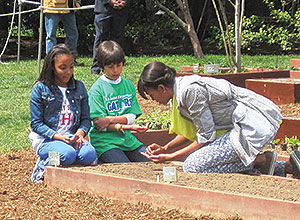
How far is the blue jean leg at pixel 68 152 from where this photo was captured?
16.5 feet

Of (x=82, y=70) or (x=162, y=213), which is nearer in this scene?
(x=162, y=213)

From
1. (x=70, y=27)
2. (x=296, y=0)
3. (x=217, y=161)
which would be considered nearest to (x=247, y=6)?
(x=296, y=0)

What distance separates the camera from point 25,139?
6.80 m

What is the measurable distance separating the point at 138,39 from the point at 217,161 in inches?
516

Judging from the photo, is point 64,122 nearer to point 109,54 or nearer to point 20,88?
point 109,54

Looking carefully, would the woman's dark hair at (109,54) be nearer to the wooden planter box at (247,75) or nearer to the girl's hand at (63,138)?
the girl's hand at (63,138)

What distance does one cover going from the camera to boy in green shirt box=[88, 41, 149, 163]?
5.43m

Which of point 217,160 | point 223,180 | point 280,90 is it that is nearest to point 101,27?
point 280,90

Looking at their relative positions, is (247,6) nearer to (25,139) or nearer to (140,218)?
(25,139)

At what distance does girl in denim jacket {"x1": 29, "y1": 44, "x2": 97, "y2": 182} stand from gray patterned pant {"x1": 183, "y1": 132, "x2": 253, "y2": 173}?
83cm

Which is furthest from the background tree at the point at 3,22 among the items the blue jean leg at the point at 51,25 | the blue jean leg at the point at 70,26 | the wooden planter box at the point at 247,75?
the wooden planter box at the point at 247,75

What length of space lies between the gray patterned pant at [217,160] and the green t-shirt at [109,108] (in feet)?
2.44

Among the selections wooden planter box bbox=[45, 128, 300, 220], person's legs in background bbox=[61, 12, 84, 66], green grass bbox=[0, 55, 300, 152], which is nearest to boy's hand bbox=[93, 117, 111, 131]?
wooden planter box bbox=[45, 128, 300, 220]

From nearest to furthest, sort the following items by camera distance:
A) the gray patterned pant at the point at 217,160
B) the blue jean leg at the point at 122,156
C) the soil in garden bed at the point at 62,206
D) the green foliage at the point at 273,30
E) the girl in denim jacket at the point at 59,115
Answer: the soil in garden bed at the point at 62,206 < the gray patterned pant at the point at 217,160 < the girl in denim jacket at the point at 59,115 < the blue jean leg at the point at 122,156 < the green foliage at the point at 273,30
